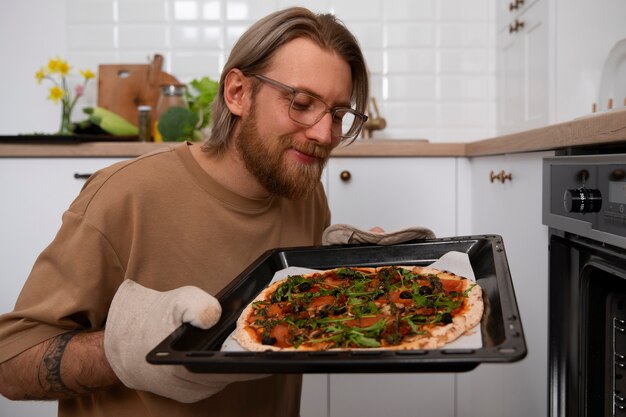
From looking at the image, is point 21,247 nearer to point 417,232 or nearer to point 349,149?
point 349,149

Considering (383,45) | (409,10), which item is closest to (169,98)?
(383,45)

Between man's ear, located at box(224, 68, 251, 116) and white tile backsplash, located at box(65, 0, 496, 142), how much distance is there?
1.57 m

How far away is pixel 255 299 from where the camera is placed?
3.75 ft

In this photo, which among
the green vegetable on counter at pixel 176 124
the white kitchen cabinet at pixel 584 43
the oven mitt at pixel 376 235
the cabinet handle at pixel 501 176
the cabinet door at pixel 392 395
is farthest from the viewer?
the green vegetable on counter at pixel 176 124

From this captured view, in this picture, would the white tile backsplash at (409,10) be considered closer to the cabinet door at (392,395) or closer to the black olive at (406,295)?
the cabinet door at (392,395)

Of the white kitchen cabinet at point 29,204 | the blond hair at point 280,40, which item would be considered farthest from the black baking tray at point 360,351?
the white kitchen cabinet at point 29,204

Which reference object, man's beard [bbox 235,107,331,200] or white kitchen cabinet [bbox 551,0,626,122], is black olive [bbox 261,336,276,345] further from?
white kitchen cabinet [bbox 551,0,626,122]

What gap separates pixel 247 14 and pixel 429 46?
2.85 ft

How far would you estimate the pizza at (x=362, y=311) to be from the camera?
0.91 metres

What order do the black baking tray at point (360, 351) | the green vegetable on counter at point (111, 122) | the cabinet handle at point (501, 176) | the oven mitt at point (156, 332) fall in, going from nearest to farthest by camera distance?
1. the black baking tray at point (360, 351)
2. the oven mitt at point (156, 332)
3. the cabinet handle at point (501, 176)
4. the green vegetable on counter at point (111, 122)

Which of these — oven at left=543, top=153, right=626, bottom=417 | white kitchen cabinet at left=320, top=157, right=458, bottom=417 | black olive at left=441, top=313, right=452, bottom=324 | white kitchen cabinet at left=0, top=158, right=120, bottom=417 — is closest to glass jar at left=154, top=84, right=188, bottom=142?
white kitchen cabinet at left=0, top=158, right=120, bottom=417

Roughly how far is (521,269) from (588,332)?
1.49 feet

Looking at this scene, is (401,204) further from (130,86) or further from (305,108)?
Answer: (130,86)

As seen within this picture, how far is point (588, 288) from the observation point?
3.83 ft
